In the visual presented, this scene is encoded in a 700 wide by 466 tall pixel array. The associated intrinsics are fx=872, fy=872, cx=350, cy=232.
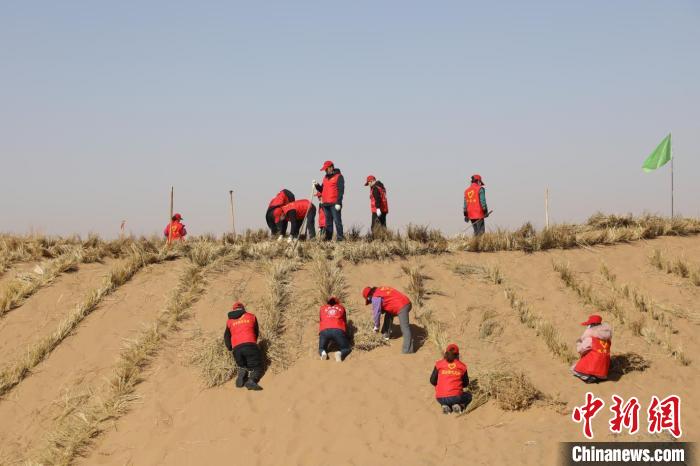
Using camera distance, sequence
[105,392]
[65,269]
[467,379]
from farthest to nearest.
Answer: [65,269] < [105,392] < [467,379]

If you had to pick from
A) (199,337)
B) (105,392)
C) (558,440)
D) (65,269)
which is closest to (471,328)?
(558,440)

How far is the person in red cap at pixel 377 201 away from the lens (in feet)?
65.5

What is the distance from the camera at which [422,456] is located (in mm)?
12719

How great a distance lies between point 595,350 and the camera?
1410cm

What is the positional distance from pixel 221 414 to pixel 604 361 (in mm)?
6262

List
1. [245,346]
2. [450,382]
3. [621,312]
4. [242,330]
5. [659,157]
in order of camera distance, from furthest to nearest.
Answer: [659,157], [621,312], [242,330], [245,346], [450,382]

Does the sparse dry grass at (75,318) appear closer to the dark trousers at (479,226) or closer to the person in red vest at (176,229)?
the person in red vest at (176,229)

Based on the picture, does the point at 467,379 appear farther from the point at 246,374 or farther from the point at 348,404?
the point at 246,374

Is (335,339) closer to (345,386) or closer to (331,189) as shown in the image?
(345,386)

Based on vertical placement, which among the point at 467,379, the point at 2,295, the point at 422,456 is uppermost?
the point at 2,295

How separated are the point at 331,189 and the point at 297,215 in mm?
1009

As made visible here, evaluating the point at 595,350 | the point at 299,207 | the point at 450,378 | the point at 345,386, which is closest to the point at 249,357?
the point at 345,386

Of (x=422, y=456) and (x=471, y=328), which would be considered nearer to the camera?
(x=422, y=456)

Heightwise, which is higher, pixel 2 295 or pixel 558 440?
pixel 2 295
